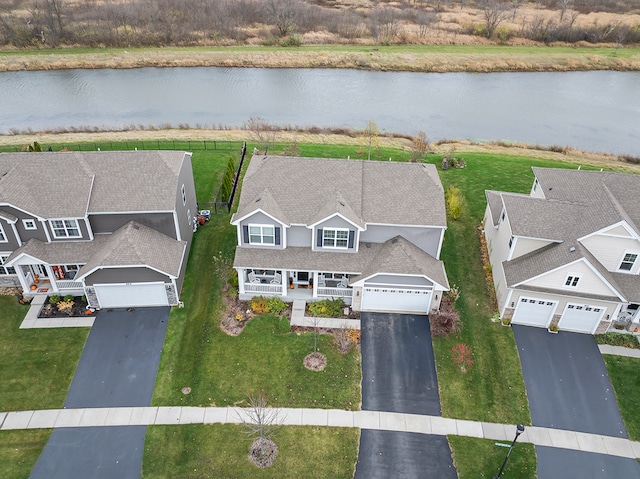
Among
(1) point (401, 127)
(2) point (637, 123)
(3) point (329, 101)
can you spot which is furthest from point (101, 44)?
(2) point (637, 123)

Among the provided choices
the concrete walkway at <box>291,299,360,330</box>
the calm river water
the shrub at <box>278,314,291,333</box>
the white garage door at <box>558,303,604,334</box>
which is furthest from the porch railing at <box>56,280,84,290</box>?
the calm river water

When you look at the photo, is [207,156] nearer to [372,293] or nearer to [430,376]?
[372,293]

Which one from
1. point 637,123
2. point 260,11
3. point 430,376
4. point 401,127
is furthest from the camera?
point 260,11

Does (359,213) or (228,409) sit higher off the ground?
(359,213)

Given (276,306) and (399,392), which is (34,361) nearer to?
(276,306)

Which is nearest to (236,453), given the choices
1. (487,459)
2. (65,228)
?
(487,459)

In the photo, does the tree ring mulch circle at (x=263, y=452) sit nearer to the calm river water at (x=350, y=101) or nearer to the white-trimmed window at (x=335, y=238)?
the white-trimmed window at (x=335, y=238)
